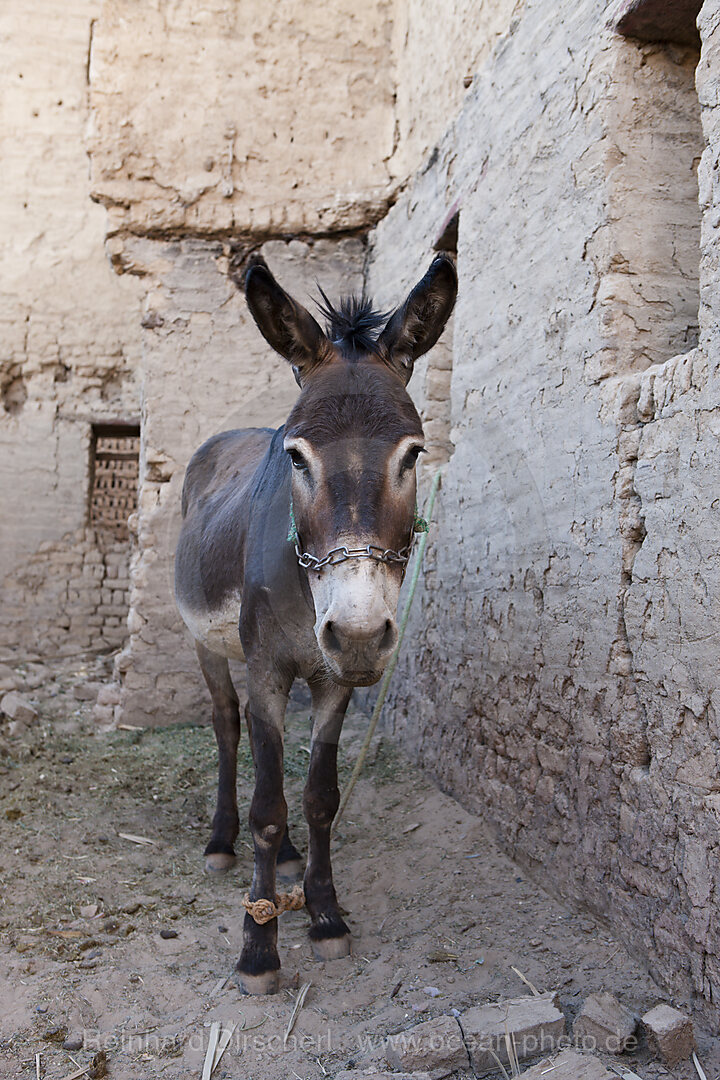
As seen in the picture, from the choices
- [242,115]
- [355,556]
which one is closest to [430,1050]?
[355,556]

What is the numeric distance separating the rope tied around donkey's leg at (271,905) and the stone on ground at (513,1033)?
2.39ft

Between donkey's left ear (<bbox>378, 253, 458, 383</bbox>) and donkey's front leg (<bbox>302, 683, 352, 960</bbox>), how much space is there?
1.19 m

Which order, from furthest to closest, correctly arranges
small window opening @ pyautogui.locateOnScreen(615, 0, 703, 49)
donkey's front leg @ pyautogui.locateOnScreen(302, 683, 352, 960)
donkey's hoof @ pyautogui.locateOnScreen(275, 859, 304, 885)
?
donkey's hoof @ pyautogui.locateOnScreen(275, 859, 304, 885) → donkey's front leg @ pyautogui.locateOnScreen(302, 683, 352, 960) → small window opening @ pyautogui.locateOnScreen(615, 0, 703, 49)

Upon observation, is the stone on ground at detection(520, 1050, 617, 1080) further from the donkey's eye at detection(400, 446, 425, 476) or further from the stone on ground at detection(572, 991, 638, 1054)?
the donkey's eye at detection(400, 446, 425, 476)

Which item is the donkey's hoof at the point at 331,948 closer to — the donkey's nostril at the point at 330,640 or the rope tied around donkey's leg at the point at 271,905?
the rope tied around donkey's leg at the point at 271,905

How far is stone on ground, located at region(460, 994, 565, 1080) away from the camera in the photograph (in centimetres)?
207

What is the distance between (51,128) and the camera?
9398 mm

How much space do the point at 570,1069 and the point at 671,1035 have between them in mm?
314

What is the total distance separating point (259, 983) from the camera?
8.38 ft

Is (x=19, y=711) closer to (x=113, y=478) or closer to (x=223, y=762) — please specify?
(x=223, y=762)

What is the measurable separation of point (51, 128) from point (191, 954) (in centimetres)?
962

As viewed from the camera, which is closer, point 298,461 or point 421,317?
point 298,461

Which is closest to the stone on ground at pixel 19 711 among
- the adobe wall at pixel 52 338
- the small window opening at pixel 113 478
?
the adobe wall at pixel 52 338

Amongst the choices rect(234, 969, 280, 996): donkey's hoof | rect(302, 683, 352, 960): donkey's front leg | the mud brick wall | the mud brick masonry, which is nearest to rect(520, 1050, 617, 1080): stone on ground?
the mud brick masonry
